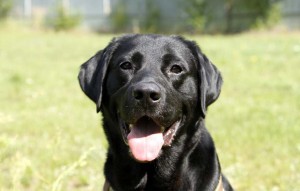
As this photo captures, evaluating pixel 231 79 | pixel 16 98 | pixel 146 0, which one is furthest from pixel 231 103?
pixel 146 0

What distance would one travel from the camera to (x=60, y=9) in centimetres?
2805

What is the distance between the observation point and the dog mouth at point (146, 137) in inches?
128

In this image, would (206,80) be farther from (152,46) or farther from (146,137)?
(146,137)

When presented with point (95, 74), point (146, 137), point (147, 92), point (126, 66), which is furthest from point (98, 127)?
point (147, 92)

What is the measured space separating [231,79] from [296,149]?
4.65 metres

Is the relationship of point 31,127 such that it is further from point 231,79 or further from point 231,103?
point 231,79

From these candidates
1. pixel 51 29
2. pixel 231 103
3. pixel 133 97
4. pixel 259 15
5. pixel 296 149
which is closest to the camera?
pixel 133 97

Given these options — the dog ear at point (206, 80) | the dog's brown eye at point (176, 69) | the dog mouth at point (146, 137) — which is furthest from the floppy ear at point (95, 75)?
the dog ear at point (206, 80)

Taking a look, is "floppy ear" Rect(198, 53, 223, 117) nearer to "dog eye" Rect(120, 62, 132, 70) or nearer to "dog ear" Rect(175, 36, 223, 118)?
"dog ear" Rect(175, 36, 223, 118)

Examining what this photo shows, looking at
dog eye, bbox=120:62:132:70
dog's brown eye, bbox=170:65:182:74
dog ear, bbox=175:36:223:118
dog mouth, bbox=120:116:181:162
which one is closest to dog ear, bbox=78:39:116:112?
dog eye, bbox=120:62:132:70

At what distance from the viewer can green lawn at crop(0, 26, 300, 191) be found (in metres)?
4.80

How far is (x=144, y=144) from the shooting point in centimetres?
323

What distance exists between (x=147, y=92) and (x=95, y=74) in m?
0.62

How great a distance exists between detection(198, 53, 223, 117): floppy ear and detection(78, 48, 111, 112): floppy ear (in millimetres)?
615
